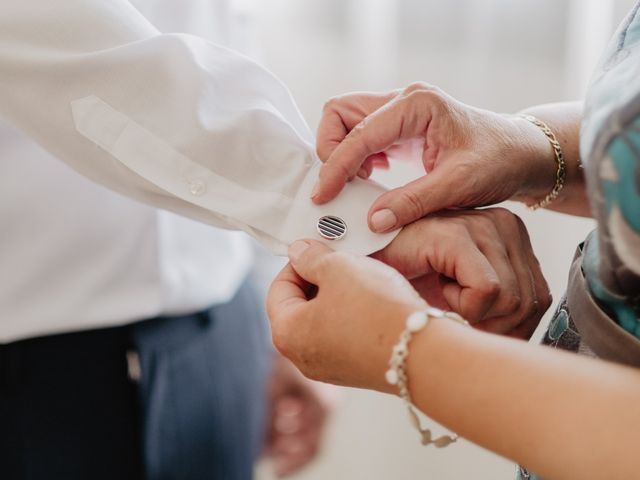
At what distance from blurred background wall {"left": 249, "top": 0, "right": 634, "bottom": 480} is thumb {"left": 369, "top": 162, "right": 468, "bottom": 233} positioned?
0.61 m

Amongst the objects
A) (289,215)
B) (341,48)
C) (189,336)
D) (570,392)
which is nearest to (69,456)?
(189,336)

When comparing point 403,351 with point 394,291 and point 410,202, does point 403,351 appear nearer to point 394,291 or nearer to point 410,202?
point 394,291


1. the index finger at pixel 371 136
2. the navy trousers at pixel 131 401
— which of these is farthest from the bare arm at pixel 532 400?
the navy trousers at pixel 131 401

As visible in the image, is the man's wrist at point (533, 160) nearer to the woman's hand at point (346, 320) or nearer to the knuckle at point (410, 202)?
the knuckle at point (410, 202)

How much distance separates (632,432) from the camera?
419 mm

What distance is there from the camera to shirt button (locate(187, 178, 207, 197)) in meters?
0.72

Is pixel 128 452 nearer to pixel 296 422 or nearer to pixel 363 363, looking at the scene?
pixel 296 422

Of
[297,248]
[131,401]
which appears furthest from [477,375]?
[131,401]

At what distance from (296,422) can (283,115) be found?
600 mm

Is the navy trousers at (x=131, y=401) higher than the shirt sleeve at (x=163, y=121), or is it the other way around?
the shirt sleeve at (x=163, y=121)

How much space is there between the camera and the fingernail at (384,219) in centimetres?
68

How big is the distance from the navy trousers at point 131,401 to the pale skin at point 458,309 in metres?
0.30

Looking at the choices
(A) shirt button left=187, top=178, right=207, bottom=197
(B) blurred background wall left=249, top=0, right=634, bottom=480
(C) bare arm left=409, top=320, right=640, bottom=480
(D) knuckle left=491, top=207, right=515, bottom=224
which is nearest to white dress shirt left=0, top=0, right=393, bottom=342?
(A) shirt button left=187, top=178, right=207, bottom=197

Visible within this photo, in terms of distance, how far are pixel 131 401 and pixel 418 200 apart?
1.43ft
